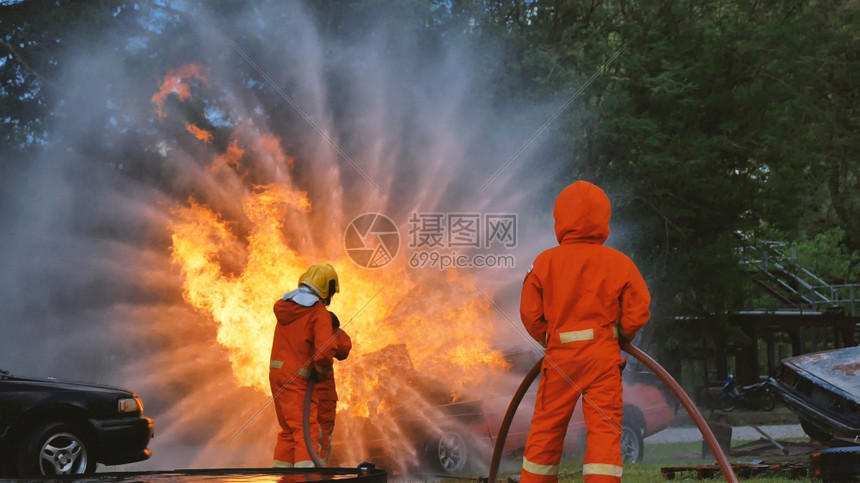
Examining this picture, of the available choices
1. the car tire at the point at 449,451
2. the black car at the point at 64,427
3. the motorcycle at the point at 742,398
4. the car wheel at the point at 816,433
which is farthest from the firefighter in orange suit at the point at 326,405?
the motorcycle at the point at 742,398

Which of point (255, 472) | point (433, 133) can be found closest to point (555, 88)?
point (433, 133)

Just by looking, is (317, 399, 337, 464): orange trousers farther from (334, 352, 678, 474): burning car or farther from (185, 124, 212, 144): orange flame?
(185, 124, 212, 144): orange flame

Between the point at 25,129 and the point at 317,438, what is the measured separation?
914cm

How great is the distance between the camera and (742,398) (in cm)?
1950

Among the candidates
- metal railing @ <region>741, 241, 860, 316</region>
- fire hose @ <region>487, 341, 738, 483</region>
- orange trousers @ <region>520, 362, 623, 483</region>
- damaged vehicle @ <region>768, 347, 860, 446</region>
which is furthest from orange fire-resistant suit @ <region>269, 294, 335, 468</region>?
metal railing @ <region>741, 241, 860, 316</region>

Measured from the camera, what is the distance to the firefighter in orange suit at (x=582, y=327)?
550cm

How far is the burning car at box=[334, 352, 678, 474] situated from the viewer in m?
11.8

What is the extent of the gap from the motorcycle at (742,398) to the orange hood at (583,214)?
11263mm

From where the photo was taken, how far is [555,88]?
56.4 feet

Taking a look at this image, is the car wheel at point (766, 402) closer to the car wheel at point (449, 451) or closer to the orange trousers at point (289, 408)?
the car wheel at point (449, 451)

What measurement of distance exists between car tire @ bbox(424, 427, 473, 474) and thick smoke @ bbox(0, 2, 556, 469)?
9.41 feet

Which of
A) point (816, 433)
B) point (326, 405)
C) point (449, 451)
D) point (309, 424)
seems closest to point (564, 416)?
point (309, 424)

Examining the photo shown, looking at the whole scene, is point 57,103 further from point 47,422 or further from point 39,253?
point 47,422

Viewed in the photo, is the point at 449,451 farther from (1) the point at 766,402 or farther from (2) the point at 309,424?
(1) the point at 766,402
